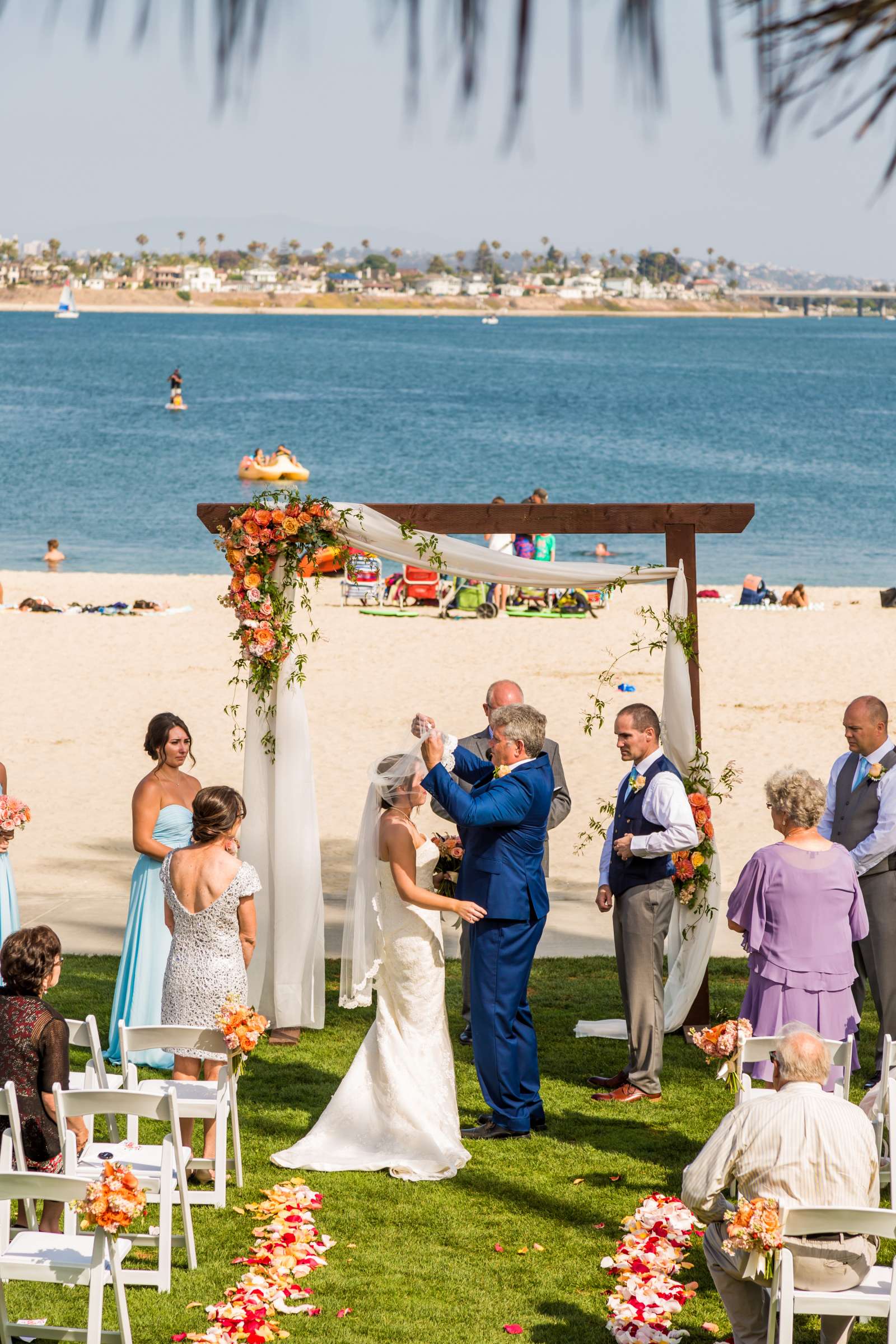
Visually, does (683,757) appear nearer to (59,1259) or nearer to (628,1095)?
(628,1095)

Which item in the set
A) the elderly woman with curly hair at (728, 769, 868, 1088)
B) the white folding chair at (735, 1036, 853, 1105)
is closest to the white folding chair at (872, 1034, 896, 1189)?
the white folding chair at (735, 1036, 853, 1105)

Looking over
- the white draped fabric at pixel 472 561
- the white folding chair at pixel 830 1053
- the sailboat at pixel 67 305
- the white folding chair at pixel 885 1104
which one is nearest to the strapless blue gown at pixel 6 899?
the white draped fabric at pixel 472 561

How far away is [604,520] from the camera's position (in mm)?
8836

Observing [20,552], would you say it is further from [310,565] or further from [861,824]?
[861,824]

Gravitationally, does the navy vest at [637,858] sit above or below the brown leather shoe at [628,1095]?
above

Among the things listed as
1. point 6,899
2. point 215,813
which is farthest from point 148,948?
point 215,813

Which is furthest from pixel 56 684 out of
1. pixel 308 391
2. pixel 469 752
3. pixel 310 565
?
pixel 308 391

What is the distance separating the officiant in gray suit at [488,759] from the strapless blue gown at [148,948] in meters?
1.47

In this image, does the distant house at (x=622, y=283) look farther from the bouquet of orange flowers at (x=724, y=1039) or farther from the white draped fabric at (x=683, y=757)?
the bouquet of orange flowers at (x=724, y=1039)

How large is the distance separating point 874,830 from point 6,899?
15.1 feet

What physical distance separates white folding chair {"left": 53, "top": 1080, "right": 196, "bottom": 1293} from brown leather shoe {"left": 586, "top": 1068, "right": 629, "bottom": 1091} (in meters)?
2.74

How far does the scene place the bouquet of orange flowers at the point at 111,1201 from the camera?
14.4 ft

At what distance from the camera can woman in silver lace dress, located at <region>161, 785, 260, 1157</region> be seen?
6.48 meters

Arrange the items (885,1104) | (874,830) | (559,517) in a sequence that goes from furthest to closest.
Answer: (559,517) → (874,830) → (885,1104)
